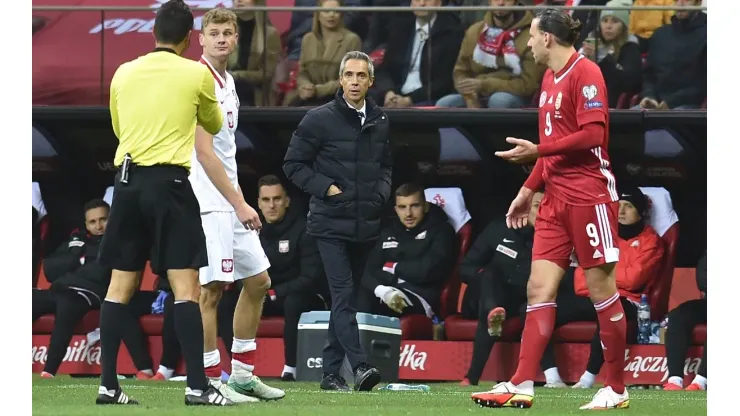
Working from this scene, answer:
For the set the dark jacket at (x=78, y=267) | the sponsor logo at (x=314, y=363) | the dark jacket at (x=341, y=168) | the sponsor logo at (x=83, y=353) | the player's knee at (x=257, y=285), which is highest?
the dark jacket at (x=341, y=168)

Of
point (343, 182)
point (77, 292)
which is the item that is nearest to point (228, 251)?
point (343, 182)

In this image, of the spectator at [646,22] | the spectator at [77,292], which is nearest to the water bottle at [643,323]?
the spectator at [646,22]

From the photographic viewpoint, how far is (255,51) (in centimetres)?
1261

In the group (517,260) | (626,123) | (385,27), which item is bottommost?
(517,260)

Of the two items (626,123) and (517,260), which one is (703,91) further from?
(517,260)

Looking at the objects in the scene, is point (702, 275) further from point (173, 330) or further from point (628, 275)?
point (173, 330)

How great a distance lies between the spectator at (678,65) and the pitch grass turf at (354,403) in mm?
2947

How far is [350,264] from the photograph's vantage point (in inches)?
365

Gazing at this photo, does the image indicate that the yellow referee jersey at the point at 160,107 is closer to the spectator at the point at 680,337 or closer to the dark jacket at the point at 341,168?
the dark jacket at the point at 341,168

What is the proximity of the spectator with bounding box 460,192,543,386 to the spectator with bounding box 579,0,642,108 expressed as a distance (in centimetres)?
114

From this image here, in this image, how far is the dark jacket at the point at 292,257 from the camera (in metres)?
12.3
